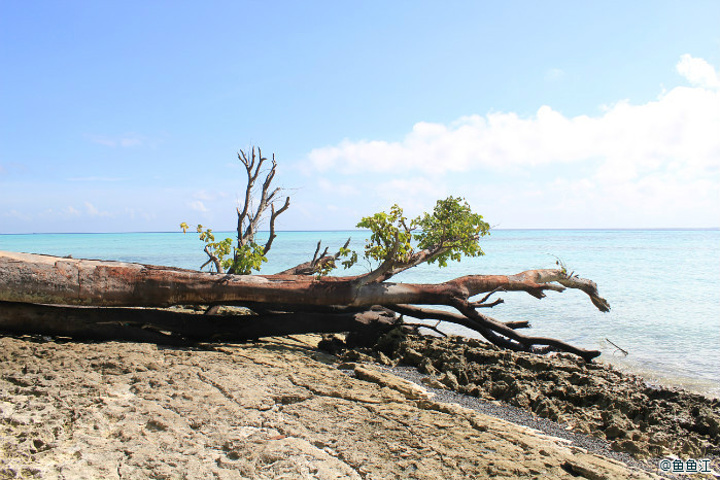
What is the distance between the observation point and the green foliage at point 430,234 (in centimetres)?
696

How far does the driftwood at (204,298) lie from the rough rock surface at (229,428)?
0.86 m

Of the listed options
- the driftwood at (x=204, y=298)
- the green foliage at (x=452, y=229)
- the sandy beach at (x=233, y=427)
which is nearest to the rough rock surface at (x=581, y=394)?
the sandy beach at (x=233, y=427)

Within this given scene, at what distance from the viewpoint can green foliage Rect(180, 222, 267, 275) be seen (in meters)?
7.23

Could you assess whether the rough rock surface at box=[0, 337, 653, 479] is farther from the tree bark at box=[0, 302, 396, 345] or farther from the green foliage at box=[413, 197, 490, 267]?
the green foliage at box=[413, 197, 490, 267]

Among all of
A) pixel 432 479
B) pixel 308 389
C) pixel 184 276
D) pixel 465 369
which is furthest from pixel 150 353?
pixel 465 369

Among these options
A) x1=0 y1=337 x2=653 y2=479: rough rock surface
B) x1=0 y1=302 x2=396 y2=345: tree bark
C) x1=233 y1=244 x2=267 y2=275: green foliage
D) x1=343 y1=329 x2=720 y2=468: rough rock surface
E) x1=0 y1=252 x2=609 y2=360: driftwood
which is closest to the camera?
x1=0 y1=337 x2=653 y2=479: rough rock surface

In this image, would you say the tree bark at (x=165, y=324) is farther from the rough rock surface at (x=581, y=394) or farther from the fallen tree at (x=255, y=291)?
the rough rock surface at (x=581, y=394)

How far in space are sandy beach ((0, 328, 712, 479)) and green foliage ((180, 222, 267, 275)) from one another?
6.94 feet

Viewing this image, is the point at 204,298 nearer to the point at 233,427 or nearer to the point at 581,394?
the point at 233,427

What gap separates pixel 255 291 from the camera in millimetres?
6738

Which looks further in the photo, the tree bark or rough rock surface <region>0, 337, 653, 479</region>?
the tree bark

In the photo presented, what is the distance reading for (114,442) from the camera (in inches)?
132

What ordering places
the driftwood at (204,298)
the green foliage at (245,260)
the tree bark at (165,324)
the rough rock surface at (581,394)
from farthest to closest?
the green foliage at (245,260)
the tree bark at (165,324)
the driftwood at (204,298)
the rough rock surface at (581,394)

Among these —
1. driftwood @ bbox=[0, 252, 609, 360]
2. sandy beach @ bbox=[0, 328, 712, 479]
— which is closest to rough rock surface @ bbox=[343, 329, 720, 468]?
sandy beach @ bbox=[0, 328, 712, 479]
